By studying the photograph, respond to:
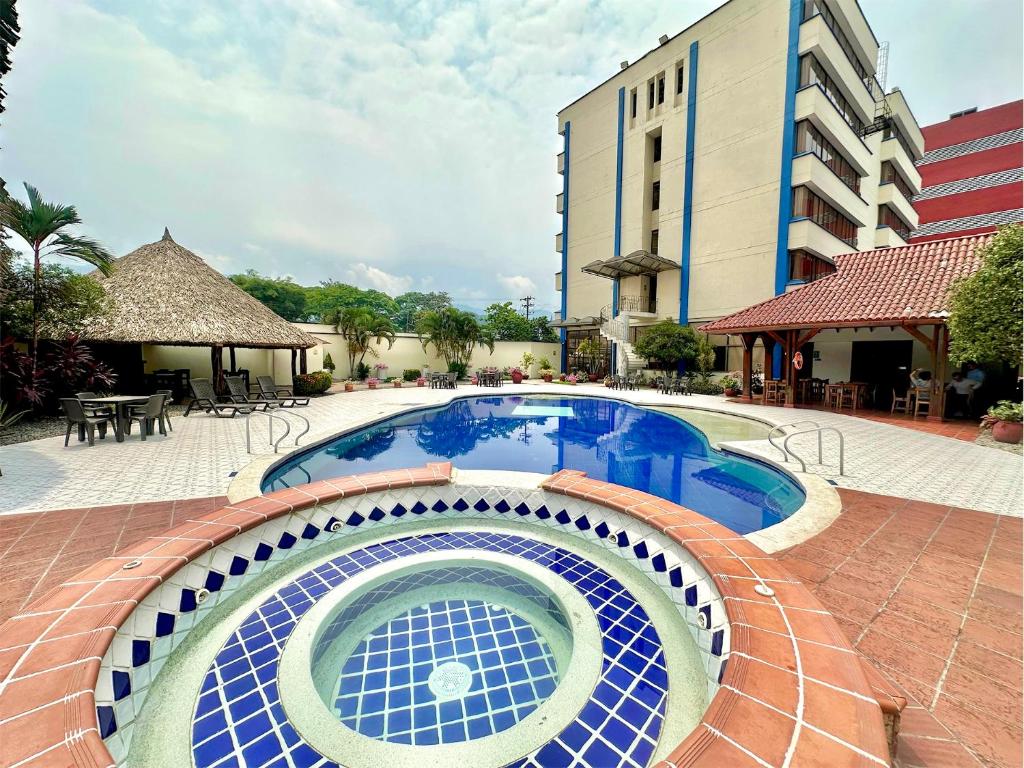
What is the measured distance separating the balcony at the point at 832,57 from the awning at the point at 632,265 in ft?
30.9

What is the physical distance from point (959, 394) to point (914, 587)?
1163 centimetres

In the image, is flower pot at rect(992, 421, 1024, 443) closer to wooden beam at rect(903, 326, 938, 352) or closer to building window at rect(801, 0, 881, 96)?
wooden beam at rect(903, 326, 938, 352)

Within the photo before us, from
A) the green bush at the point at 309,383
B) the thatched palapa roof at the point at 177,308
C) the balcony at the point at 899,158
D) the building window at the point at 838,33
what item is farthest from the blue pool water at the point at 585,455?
the balcony at the point at 899,158

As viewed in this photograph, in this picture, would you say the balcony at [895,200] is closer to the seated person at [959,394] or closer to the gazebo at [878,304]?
the gazebo at [878,304]

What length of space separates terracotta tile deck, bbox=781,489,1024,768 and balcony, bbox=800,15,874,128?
20861 mm

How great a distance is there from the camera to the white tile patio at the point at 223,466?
4.62 meters

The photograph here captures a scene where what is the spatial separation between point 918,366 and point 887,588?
591 inches

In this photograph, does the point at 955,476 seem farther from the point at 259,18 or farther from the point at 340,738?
the point at 259,18

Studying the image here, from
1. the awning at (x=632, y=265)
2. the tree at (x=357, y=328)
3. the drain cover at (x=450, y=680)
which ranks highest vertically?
the awning at (x=632, y=265)

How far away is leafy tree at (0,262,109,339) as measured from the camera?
8602 millimetres

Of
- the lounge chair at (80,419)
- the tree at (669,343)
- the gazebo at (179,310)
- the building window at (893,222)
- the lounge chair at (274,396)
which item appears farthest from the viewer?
the building window at (893,222)

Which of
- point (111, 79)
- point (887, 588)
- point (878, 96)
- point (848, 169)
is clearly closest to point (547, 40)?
point (111, 79)

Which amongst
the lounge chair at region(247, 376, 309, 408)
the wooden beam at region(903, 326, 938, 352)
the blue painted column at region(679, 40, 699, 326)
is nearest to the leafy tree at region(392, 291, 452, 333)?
the blue painted column at region(679, 40, 699, 326)

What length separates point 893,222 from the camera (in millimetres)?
25062
